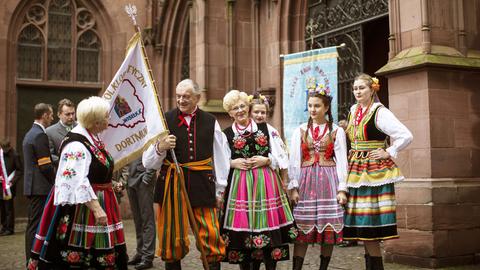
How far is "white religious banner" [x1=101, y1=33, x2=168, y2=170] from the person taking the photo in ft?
17.6

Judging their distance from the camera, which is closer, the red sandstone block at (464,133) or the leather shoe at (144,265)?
the leather shoe at (144,265)

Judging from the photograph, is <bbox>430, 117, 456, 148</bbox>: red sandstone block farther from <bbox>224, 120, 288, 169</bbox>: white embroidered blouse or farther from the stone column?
<bbox>224, 120, 288, 169</bbox>: white embroidered blouse

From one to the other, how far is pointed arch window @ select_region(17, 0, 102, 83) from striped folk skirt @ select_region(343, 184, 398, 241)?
35.7 ft

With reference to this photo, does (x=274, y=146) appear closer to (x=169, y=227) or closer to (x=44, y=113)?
(x=169, y=227)

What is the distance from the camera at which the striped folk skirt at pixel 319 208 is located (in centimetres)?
601

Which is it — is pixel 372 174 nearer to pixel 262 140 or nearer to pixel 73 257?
pixel 262 140

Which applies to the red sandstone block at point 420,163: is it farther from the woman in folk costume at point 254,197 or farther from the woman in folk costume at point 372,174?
the woman in folk costume at point 254,197

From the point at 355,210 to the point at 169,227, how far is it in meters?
1.86

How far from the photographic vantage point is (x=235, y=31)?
1209cm

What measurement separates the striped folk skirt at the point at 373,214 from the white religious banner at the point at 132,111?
81.2 inches

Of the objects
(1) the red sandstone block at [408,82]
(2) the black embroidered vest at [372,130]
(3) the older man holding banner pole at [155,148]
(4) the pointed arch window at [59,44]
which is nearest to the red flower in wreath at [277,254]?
(3) the older man holding banner pole at [155,148]

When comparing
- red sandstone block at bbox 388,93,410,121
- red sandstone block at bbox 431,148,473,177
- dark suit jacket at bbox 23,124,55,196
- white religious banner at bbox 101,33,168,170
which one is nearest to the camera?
white religious banner at bbox 101,33,168,170

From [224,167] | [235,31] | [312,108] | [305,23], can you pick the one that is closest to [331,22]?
[305,23]

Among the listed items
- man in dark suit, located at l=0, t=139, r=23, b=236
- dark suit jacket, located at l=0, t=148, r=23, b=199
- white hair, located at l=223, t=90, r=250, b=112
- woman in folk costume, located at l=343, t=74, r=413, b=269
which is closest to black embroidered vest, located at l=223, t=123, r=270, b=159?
white hair, located at l=223, t=90, r=250, b=112
